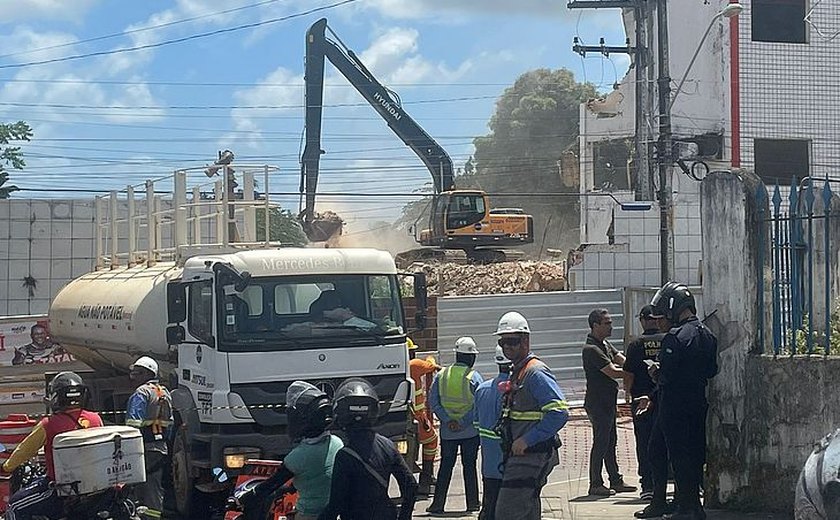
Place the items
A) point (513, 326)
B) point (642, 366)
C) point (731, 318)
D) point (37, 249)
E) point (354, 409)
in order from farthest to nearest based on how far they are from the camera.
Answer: point (37, 249)
point (642, 366)
point (731, 318)
point (513, 326)
point (354, 409)

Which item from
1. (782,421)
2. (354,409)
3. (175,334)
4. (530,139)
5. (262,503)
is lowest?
(262,503)

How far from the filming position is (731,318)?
9320 millimetres

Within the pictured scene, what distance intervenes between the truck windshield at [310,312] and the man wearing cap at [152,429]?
0.76m

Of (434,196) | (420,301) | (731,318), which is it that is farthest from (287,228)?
(731,318)

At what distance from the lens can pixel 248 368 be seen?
10039 mm

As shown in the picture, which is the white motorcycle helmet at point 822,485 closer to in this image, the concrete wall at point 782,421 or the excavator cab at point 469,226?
the concrete wall at point 782,421

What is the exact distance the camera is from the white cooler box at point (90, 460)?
23.2 ft

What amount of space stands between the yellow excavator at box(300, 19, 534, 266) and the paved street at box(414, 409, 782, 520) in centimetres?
1739

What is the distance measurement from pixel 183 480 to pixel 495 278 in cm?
1938

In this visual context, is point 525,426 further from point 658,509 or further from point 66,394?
point 66,394

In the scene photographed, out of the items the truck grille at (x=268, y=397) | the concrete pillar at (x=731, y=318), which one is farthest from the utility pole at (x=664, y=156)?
the truck grille at (x=268, y=397)

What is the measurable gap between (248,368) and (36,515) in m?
3.02

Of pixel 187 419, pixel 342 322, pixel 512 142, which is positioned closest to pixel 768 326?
pixel 342 322

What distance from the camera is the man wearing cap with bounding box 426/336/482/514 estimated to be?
10.2m
